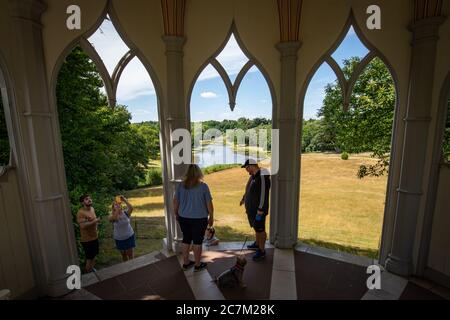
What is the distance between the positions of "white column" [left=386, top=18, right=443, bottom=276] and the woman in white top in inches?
139

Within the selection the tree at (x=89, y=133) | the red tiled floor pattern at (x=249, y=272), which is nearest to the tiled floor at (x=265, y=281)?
the red tiled floor pattern at (x=249, y=272)

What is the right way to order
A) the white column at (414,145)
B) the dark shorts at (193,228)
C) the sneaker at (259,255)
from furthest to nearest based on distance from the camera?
the sneaker at (259,255)
the dark shorts at (193,228)
the white column at (414,145)

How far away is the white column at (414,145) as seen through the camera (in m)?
2.65

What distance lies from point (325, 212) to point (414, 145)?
3.64 m

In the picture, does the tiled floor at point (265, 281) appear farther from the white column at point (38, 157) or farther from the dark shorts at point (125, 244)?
the white column at point (38, 157)

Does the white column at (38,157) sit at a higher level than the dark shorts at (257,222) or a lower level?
higher

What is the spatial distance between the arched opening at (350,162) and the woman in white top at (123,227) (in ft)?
9.87

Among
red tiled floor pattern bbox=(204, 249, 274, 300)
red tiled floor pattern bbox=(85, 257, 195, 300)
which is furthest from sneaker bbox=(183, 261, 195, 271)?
red tiled floor pattern bbox=(204, 249, 274, 300)

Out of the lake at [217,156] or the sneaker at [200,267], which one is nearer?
the sneaker at [200,267]

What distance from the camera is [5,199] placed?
2473 mm
